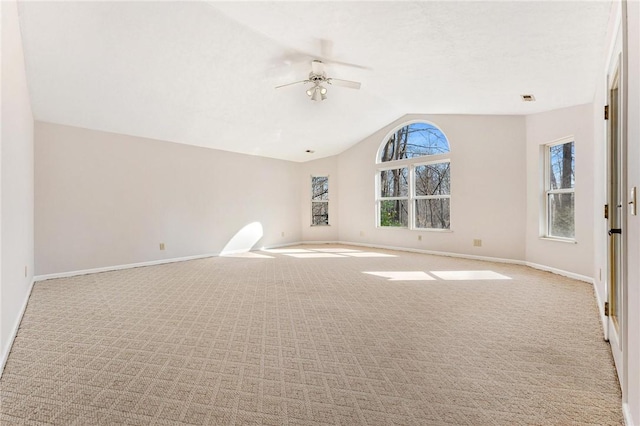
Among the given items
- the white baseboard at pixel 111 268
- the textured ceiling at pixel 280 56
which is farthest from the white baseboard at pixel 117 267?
the textured ceiling at pixel 280 56

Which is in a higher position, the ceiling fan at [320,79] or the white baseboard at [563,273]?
the ceiling fan at [320,79]

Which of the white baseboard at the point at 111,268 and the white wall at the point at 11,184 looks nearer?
the white wall at the point at 11,184

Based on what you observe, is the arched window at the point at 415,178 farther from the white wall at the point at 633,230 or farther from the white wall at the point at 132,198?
the white wall at the point at 633,230

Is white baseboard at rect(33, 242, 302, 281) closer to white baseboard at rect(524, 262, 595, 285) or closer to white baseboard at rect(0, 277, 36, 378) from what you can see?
white baseboard at rect(0, 277, 36, 378)

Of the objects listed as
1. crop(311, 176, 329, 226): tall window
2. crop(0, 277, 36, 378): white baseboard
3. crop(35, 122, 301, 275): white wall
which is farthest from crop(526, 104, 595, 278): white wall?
crop(0, 277, 36, 378): white baseboard

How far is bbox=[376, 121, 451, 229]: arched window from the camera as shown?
6480 millimetres

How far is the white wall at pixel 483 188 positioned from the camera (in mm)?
5352

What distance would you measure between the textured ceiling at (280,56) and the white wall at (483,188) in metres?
0.47

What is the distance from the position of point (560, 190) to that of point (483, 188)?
123 centimetres

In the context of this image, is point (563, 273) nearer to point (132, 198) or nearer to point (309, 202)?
point (309, 202)

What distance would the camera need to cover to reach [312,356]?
2109mm

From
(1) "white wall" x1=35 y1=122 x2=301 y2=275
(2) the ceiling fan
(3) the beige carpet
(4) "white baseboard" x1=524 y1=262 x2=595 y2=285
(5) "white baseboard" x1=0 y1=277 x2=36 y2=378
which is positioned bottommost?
(3) the beige carpet

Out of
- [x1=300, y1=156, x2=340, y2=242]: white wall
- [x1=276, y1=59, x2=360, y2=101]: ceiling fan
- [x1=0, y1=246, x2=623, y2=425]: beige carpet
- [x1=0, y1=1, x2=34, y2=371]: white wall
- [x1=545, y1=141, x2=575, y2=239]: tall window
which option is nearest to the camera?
[x1=0, y1=246, x2=623, y2=425]: beige carpet

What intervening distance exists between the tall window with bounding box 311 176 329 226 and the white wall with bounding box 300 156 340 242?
→ 13cm
